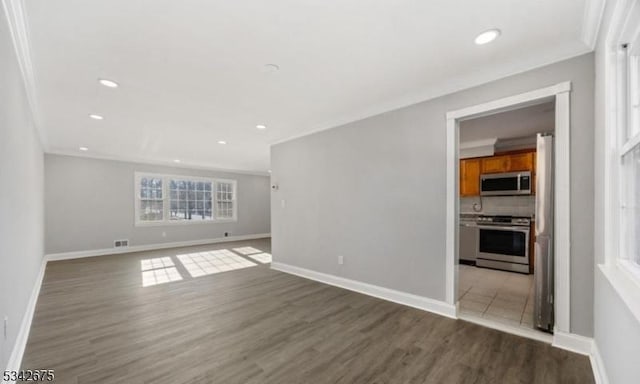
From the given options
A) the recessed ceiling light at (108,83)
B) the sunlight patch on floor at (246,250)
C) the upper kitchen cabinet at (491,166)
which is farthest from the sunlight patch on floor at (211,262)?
the upper kitchen cabinet at (491,166)

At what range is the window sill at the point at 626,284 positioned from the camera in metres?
1.08

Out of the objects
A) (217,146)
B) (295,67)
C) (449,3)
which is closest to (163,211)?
(217,146)

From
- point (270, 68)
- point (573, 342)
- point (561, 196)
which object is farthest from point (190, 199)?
point (573, 342)

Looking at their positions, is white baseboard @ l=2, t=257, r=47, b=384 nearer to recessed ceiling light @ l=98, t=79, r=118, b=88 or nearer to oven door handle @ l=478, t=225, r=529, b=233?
recessed ceiling light @ l=98, t=79, r=118, b=88

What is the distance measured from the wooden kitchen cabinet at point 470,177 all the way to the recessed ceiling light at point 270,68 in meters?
4.55

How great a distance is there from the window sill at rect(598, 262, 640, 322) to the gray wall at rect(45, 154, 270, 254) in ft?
27.4

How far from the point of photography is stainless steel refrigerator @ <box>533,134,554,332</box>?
2332 millimetres

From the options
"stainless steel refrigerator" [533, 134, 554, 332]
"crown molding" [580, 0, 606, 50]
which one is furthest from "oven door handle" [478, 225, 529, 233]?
"crown molding" [580, 0, 606, 50]

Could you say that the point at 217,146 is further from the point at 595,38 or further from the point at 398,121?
the point at 595,38

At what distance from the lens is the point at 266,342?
7.57 feet

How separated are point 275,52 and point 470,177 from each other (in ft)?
15.6

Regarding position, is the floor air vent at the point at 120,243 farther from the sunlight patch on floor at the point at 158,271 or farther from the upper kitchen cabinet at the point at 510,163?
the upper kitchen cabinet at the point at 510,163

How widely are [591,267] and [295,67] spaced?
2.93 m

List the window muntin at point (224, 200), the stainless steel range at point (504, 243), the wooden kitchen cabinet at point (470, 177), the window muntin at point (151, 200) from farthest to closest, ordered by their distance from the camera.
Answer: the window muntin at point (224, 200)
the window muntin at point (151, 200)
the wooden kitchen cabinet at point (470, 177)
the stainless steel range at point (504, 243)
